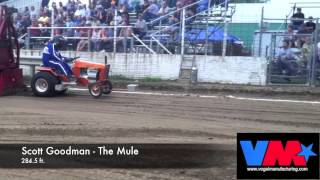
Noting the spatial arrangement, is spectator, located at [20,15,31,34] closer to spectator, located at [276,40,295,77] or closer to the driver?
the driver

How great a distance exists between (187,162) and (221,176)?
0.60 metres

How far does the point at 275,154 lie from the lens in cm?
483

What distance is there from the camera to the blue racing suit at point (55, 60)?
563 inches

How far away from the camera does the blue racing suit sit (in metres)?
14.3

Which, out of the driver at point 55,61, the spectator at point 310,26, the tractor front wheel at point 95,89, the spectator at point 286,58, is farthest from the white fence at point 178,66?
the tractor front wheel at point 95,89

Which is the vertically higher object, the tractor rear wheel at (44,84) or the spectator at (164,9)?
the spectator at (164,9)

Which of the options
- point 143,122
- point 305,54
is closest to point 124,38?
point 305,54

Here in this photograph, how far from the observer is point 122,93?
15391 mm

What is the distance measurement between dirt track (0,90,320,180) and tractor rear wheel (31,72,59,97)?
1.07 feet

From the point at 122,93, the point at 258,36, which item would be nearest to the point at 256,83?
the point at 258,36

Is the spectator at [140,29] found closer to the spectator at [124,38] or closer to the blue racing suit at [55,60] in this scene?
the spectator at [124,38]

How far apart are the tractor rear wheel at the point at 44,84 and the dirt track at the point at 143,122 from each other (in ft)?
1.07

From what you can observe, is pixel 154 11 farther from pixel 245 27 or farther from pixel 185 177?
pixel 185 177

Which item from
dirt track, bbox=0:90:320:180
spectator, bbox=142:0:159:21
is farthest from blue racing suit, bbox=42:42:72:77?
spectator, bbox=142:0:159:21
